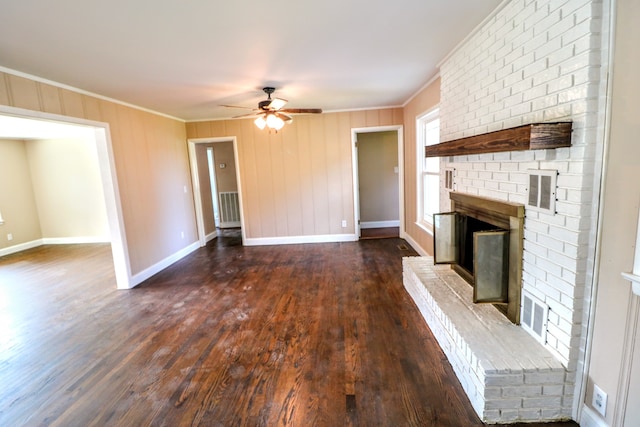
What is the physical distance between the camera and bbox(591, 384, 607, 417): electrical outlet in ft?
4.45

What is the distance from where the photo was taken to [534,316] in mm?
1728

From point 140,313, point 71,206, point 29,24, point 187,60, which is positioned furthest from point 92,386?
point 71,206

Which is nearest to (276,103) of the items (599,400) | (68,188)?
Answer: (599,400)

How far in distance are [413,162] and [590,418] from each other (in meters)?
3.62

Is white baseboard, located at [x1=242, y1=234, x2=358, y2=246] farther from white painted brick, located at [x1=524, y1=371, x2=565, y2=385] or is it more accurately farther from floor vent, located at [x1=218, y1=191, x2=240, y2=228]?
white painted brick, located at [x1=524, y1=371, x2=565, y2=385]

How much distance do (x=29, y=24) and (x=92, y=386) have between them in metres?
2.45

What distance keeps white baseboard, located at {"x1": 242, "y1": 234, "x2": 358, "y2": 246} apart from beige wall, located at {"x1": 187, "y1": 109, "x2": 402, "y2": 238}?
0.07 metres

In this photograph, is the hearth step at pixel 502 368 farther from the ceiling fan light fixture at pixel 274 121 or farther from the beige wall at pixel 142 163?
the beige wall at pixel 142 163

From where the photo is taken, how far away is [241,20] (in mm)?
1918

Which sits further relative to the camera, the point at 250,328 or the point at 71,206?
the point at 71,206

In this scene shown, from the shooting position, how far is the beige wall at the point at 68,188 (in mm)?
6164

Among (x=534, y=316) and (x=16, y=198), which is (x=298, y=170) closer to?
(x=534, y=316)

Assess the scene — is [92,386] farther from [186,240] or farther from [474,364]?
[186,240]

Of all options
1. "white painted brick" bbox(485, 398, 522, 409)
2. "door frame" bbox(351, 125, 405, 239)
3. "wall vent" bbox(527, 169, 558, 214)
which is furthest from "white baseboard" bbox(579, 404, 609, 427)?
"door frame" bbox(351, 125, 405, 239)
